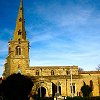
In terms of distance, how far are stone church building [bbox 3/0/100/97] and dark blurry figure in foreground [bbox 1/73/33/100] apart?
43.7 meters

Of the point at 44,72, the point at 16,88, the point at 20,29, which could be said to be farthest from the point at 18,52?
the point at 16,88

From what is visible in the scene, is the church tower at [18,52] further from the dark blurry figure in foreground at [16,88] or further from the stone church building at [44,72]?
the dark blurry figure in foreground at [16,88]

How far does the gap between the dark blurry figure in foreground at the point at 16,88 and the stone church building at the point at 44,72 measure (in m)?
43.7

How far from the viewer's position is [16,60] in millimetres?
68750

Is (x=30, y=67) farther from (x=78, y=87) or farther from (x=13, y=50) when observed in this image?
(x=78, y=87)

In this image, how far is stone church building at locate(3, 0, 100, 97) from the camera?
212 feet

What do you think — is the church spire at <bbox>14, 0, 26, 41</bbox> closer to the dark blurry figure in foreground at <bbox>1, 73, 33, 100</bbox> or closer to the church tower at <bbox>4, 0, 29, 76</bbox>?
the church tower at <bbox>4, 0, 29, 76</bbox>

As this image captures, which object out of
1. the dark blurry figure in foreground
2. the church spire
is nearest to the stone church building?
the church spire

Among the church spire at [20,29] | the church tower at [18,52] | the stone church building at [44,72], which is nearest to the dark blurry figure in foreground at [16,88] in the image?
the stone church building at [44,72]

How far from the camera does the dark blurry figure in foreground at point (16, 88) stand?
1834cm

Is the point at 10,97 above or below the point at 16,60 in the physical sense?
below

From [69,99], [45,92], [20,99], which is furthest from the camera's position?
[45,92]

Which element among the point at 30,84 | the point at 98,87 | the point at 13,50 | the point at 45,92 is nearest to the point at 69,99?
the point at 30,84

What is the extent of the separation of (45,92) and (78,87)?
9.20m
